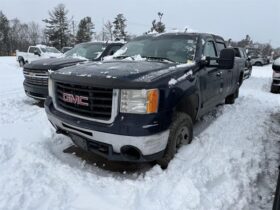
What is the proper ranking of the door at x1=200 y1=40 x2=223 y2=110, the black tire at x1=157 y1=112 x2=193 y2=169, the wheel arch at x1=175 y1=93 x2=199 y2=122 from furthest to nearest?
the door at x1=200 y1=40 x2=223 y2=110 < the wheel arch at x1=175 y1=93 x2=199 y2=122 < the black tire at x1=157 y1=112 x2=193 y2=169

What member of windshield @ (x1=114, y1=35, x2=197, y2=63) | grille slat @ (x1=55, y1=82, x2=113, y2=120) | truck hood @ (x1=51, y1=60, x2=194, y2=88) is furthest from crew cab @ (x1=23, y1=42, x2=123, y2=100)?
grille slat @ (x1=55, y1=82, x2=113, y2=120)

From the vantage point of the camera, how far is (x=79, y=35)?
5603 cm

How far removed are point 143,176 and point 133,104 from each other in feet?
3.26

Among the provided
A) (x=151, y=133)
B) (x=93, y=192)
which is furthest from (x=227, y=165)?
(x=93, y=192)

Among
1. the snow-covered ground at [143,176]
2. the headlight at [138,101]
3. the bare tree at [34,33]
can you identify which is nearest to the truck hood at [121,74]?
the headlight at [138,101]

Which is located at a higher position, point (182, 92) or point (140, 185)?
point (182, 92)

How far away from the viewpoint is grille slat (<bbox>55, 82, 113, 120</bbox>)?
10.6 ft

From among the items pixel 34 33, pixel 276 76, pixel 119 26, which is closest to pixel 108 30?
pixel 119 26

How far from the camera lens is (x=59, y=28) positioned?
176 ft

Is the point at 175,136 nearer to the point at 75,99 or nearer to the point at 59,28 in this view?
the point at 75,99

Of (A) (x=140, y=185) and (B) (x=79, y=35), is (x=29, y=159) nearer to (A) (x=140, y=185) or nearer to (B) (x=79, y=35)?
(A) (x=140, y=185)

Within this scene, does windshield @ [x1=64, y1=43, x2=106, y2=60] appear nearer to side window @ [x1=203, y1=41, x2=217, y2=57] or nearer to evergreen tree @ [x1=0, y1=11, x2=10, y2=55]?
side window @ [x1=203, y1=41, x2=217, y2=57]

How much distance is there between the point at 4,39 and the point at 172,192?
63974mm

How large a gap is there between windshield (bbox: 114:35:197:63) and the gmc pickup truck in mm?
25
